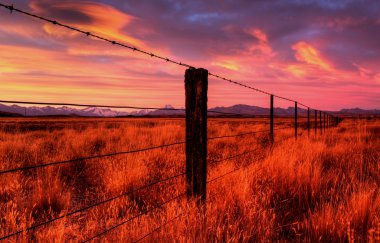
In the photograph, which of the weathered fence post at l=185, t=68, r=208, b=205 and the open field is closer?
the open field

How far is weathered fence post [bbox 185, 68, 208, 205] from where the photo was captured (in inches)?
152

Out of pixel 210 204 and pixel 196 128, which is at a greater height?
pixel 196 128

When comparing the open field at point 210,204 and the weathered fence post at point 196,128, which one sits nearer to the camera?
the open field at point 210,204

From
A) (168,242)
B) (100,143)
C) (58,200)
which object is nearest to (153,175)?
(58,200)

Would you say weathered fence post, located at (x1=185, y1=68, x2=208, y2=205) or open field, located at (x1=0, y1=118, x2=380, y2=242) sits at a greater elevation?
weathered fence post, located at (x1=185, y1=68, x2=208, y2=205)

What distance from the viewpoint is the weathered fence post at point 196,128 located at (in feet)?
12.6

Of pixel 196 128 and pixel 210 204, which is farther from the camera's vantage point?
pixel 196 128

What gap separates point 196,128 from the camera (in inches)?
152

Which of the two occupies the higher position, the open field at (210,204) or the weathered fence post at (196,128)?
the weathered fence post at (196,128)

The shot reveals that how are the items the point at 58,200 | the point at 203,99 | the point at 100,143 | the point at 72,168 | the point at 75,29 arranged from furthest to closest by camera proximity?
the point at 100,143
the point at 72,168
the point at 58,200
the point at 203,99
the point at 75,29

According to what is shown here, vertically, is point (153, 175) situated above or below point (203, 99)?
below

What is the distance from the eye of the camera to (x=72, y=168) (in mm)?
7434

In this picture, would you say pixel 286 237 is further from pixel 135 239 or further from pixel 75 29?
pixel 75 29

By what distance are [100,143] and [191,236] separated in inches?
365
